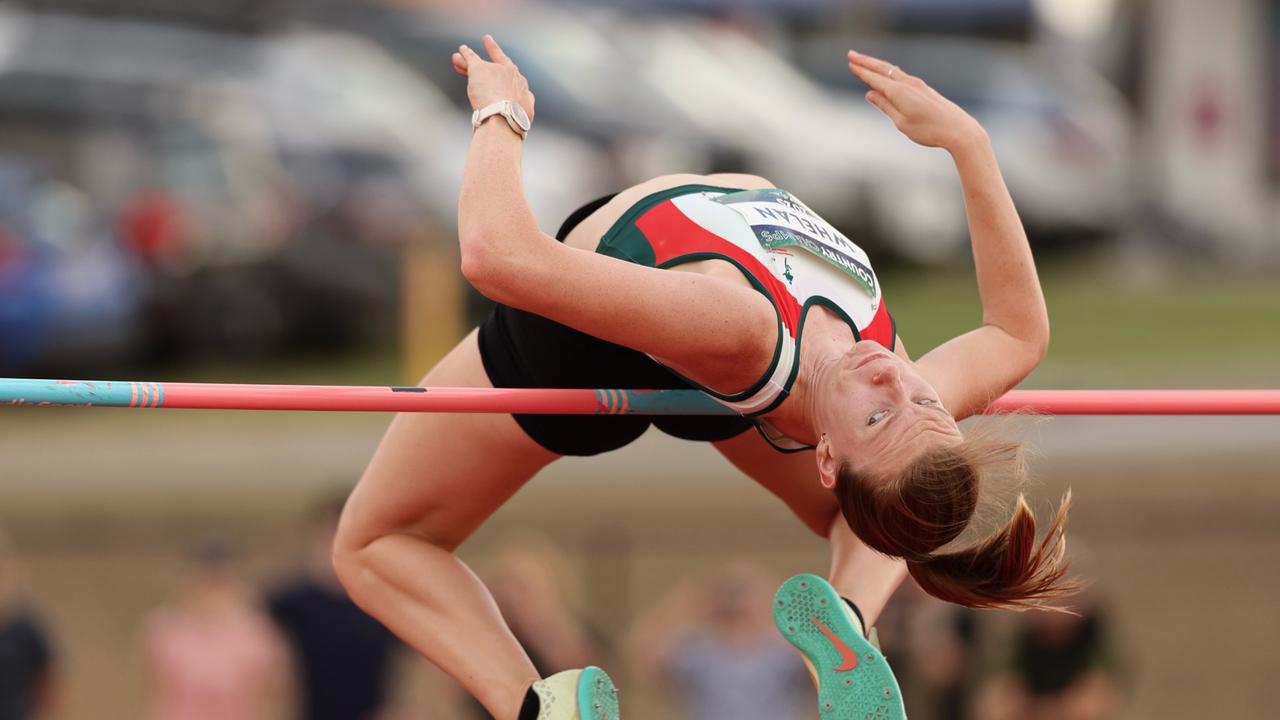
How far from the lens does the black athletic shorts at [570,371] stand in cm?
405

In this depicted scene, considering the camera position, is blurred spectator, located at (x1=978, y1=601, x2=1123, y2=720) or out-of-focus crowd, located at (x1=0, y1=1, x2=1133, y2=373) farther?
out-of-focus crowd, located at (x1=0, y1=1, x2=1133, y2=373)

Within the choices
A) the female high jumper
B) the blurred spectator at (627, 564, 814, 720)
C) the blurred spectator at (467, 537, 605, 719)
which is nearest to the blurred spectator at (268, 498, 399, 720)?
the blurred spectator at (467, 537, 605, 719)

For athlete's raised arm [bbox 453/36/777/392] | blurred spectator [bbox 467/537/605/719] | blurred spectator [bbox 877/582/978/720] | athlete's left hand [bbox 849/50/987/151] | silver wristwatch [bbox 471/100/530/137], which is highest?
athlete's left hand [bbox 849/50/987/151]

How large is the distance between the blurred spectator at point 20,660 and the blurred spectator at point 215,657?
0.48 m

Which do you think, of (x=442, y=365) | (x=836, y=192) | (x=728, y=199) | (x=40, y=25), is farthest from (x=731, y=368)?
(x=836, y=192)

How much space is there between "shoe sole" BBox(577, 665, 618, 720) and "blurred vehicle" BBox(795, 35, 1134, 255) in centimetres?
1194

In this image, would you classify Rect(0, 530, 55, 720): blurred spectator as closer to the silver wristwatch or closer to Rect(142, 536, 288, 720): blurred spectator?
Rect(142, 536, 288, 720): blurred spectator

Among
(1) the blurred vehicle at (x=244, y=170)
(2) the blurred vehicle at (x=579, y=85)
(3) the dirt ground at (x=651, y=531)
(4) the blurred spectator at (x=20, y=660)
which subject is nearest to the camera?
(4) the blurred spectator at (x=20, y=660)

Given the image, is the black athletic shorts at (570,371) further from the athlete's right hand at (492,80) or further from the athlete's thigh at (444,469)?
the athlete's right hand at (492,80)

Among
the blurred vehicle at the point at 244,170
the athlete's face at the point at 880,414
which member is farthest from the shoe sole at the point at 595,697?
the blurred vehicle at the point at 244,170

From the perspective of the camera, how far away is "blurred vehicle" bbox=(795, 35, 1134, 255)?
16.3 m

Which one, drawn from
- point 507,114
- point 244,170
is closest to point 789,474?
point 507,114

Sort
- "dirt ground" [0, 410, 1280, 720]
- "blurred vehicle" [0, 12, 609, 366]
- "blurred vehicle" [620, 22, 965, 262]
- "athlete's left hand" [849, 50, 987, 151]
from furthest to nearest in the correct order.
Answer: "blurred vehicle" [620, 22, 965, 262] < "blurred vehicle" [0, 12, 609, 366] < "dirt ground" [0, 410, 1280, 720] < "athlete's left hand" [849, 50, 987, 151]

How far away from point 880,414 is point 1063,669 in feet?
14.1
